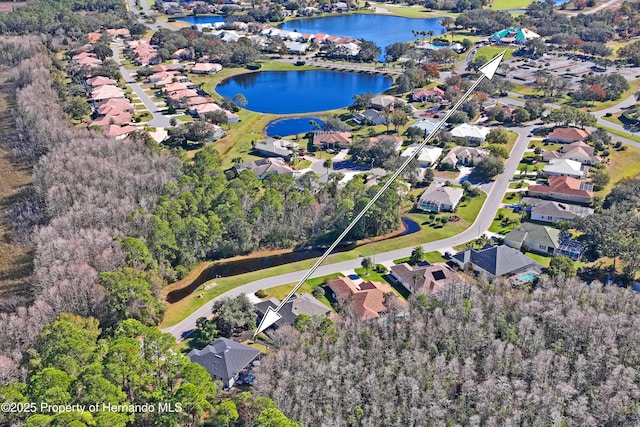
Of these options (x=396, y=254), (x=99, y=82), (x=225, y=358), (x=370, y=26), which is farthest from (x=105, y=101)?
(x=370, y=26)

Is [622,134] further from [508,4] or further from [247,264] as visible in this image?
[508,4]

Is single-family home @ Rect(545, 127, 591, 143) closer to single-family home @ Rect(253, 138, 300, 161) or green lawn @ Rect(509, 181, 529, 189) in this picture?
green lawn @ Rect(509, 181, 529, 189)

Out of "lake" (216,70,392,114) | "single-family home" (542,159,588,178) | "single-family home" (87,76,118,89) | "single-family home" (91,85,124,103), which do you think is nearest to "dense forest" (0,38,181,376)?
"single-family home" (91,85,124,103)

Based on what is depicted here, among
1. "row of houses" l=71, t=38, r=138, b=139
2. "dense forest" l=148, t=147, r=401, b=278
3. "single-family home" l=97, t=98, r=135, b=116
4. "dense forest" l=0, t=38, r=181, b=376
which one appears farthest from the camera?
"single-family home" l=97, t=98, r=135, b=116

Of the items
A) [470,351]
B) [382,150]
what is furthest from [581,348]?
[382,150]

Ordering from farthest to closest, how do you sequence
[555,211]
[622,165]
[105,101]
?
[105,101] → [622,165] → [555,211]

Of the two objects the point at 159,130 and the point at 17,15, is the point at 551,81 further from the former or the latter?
the point at 17,15
